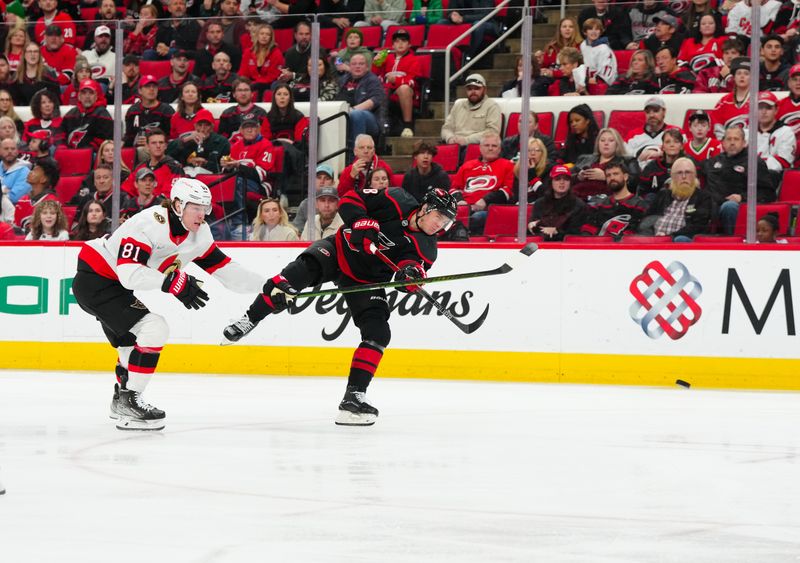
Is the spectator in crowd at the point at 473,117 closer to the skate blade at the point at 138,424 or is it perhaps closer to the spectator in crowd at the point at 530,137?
the spectator in crowd at the point at 530,137

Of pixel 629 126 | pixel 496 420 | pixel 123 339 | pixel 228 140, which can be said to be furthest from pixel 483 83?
pixel 123 339

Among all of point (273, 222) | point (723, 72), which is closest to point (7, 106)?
point (273, 222)

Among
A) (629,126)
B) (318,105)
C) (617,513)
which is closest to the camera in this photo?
(617,513)

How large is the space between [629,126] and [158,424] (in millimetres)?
4226

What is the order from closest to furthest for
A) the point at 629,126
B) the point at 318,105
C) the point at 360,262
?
the point at 360,262 → the point at 629,126 → the point at 318,105

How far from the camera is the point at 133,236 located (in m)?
6.03

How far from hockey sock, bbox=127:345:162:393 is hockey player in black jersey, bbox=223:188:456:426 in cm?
46

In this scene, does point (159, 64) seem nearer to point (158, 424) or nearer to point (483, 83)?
point (483, 83)

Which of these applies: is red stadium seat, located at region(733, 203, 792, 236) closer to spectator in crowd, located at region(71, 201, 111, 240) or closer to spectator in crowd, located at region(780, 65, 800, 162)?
spectator in crowd, located at region(780, 65, 800, 162)

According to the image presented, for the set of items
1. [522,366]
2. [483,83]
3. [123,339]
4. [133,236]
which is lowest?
[522,366]

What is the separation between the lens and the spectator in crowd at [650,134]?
862 centimetres

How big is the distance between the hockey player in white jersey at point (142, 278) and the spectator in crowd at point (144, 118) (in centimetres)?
350

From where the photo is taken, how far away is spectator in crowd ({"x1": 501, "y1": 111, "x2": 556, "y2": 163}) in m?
8.90

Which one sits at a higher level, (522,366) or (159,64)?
(159,64)
